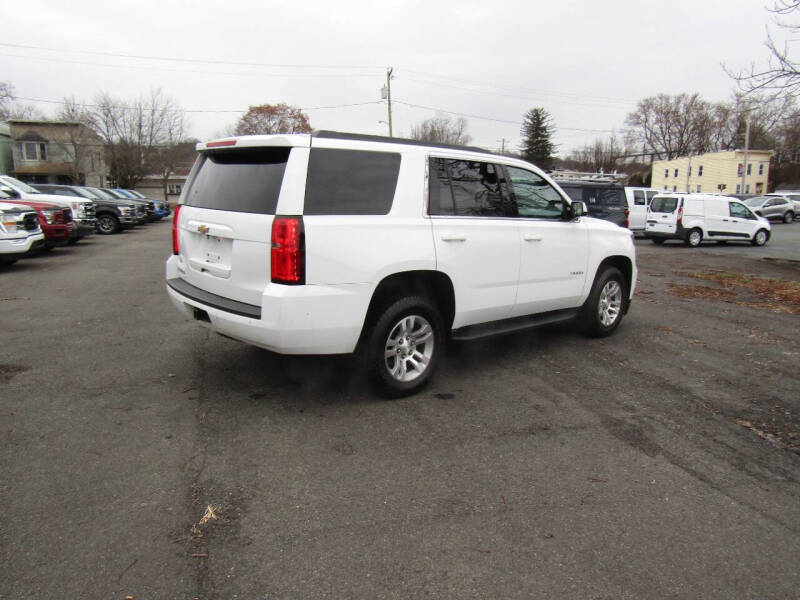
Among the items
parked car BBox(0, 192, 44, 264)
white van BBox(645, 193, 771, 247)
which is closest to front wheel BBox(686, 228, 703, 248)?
white van BBox(645, 193, 771, 247)

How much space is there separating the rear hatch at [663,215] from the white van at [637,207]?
1.62 metres


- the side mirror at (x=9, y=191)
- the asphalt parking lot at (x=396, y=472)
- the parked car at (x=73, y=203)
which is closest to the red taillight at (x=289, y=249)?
the asphalt parking lot at (x=396, y=472)

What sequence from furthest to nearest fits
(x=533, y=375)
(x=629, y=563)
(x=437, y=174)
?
1. (x=533, y=375)
2. (x=437, y=174)
3. (x=629, y=563)

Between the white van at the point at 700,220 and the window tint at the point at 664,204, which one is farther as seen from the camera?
the window tint at the point at 664,204

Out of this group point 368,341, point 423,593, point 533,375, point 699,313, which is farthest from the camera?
point 699,313

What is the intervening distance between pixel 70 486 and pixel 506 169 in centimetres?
413

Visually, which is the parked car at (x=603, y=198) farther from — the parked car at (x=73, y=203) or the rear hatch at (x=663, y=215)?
the parked car at (x=73, y=203)

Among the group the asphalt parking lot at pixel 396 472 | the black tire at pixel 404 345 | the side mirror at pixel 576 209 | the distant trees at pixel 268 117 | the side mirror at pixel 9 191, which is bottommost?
the asphalt parking lot at pixel 396 472

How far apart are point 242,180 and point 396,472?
230 cm

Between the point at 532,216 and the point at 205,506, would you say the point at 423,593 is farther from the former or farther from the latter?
the point at 532,216

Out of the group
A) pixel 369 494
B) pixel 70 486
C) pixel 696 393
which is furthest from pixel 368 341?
pixel 696 393

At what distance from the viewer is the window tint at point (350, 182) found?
3.73 meters

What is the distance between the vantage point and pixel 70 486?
3.01 meters

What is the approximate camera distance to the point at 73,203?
16219 mm
